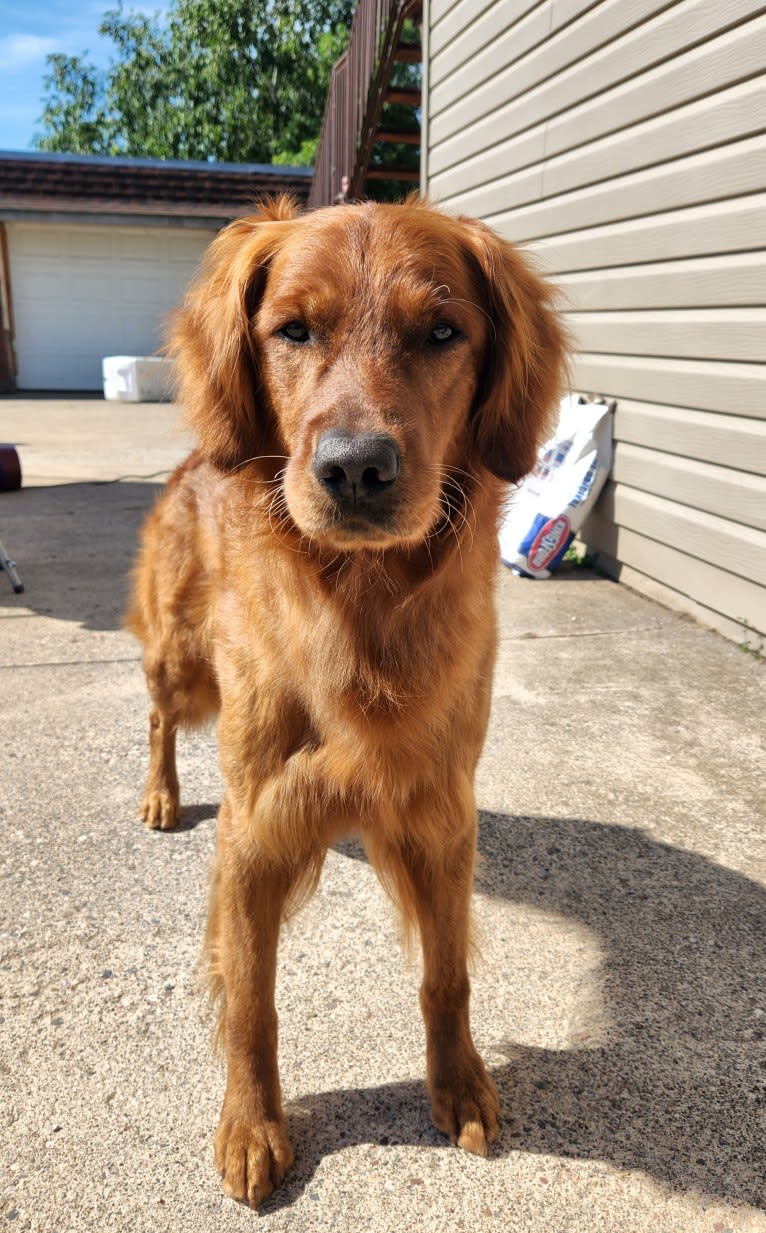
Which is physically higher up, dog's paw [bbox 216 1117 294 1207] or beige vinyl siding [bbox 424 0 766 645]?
beige vinyl siding [bbox 424 0 766 645]

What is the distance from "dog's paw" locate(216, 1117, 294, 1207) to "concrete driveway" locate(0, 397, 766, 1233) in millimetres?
34

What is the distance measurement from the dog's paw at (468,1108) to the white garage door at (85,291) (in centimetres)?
1681

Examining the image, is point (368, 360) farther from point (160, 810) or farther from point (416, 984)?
point (160, 810)

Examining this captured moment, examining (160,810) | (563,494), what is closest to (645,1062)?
(160,810)

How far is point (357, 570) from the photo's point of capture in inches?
68.5

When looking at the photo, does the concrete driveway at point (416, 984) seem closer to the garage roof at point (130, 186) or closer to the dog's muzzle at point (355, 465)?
the dog's muzzle at point (355, 465)

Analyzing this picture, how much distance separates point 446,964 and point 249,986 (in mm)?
421

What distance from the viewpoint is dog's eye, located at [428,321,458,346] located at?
1.75 metres

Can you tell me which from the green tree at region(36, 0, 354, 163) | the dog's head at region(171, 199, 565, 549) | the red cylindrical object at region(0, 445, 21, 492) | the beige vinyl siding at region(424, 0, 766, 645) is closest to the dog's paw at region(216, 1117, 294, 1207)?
the dog's head at region(171, 199, 565, 549)

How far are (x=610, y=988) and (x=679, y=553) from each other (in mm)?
2977

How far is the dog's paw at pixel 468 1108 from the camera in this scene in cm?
178

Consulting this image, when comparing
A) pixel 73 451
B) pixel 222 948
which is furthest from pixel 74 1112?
pixel 73 451

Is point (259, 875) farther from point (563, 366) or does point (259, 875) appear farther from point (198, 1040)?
point (563, 366)

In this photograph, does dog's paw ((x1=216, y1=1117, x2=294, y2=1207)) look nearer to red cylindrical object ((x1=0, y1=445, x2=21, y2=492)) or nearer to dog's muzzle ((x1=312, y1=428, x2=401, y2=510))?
dog's muzzle ((x1=312, y1=428, x2=401, y2=510))
